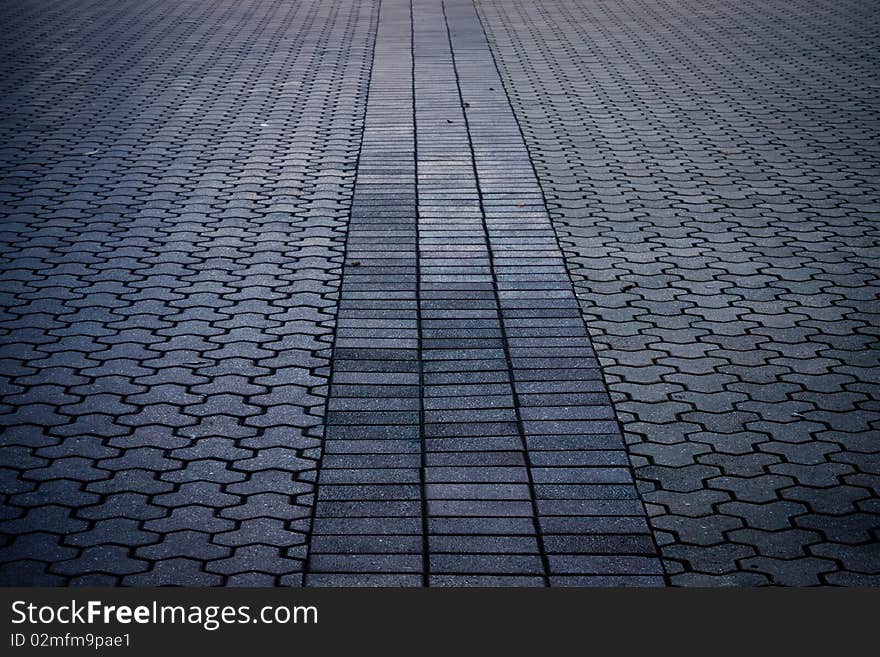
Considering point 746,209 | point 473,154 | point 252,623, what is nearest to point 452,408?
point 252,623

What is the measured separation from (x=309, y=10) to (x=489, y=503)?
15.1 metres

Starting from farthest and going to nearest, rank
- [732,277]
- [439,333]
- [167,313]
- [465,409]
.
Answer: [732,277]
[167,313]
[439,333]
[465,409]

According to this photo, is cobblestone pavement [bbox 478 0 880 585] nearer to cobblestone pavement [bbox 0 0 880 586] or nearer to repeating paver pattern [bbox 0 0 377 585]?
cobblestone pavement [bbox 0 0 880 586]

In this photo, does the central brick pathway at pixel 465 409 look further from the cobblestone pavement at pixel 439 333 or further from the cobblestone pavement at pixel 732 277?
the cobblestone pavement at pixel 732 277

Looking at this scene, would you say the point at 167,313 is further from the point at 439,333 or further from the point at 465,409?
the point at 465,409

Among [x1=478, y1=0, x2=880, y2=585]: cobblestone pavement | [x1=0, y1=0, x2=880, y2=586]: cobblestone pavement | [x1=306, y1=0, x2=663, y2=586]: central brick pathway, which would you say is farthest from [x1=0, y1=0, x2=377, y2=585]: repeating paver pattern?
[x1=478, y1=0, x2=880, y2=585]: cobblestone pavement

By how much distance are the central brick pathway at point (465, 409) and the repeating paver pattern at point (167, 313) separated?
0.22 m

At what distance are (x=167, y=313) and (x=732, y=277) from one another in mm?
3683

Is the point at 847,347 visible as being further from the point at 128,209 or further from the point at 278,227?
the point at 128,209

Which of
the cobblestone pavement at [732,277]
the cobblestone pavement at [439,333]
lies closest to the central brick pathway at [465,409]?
the cobblestone pavement at [439,333]

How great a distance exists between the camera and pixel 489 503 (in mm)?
4355

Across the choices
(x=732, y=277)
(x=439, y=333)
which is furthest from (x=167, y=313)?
(x=732, y=277)

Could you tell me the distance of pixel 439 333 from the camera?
5.88 meters

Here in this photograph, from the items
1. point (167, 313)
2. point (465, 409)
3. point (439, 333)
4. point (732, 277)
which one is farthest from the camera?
point (732, 277)
